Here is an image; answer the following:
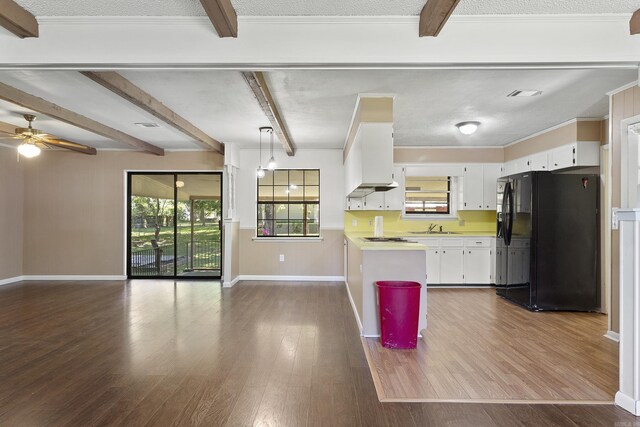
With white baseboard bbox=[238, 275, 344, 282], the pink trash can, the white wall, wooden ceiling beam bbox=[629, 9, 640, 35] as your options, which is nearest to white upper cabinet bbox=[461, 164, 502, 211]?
the white wall

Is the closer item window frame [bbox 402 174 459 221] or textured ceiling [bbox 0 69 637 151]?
textured ceiling [bbox 0 69 637 151]

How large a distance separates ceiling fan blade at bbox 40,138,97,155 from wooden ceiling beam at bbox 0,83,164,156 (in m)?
0.53

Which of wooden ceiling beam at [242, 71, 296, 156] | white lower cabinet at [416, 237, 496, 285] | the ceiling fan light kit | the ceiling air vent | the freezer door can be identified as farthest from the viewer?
white lower cabinet at [416, 237, 496, 285]

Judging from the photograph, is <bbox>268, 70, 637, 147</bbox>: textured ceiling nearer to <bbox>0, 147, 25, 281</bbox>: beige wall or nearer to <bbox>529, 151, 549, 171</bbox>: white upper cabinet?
<bbox>529, 151, 549, 171</bbox>: white upper cabinet

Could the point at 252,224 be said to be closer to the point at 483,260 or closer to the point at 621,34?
the point at 483,260

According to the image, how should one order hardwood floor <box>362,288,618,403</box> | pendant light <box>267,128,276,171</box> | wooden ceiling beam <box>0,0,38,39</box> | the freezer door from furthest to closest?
pendant light <box>267,128,276,171</box>
the freezer door
hardwood floor <box>362,288,618,403</box>
wooden ceiling beam <box>0,0,38,39</box>

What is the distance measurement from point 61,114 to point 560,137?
6.26m

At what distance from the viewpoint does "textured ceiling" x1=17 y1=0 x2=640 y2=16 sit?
223 centimetres

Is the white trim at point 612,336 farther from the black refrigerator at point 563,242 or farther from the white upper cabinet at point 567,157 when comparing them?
the white upper cabinet at point 567,157

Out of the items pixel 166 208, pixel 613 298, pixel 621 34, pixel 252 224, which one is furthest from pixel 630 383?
pixel 166 208

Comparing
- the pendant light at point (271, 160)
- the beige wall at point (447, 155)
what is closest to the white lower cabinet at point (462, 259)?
the beige wall at point (447, 155)

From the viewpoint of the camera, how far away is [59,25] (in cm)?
244

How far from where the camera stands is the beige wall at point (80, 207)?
6809 mm

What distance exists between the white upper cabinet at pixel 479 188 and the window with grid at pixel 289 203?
260 cm
